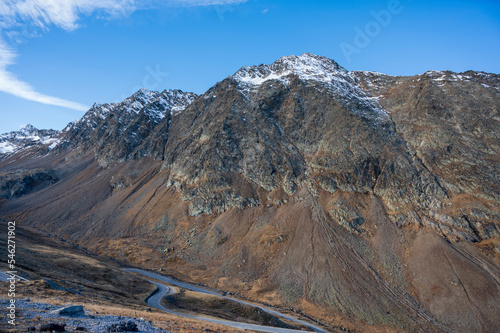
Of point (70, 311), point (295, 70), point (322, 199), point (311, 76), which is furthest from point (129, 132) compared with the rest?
point (70, 311)

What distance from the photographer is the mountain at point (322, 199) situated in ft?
199

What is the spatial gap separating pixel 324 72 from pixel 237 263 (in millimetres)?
116543

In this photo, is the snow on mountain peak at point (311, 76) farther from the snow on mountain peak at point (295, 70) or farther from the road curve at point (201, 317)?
the road curve at point (201, 317)

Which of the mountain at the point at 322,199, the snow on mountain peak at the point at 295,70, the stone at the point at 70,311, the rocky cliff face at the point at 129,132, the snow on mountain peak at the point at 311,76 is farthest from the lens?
the rocky cliff face at the point at 129,132

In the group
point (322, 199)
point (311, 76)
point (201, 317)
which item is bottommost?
point (201, 317)

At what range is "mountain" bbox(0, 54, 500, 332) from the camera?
6066 cm

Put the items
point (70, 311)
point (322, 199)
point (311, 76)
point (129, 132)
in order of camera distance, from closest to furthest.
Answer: point (70, 311) → point (322, 199) → point (311, 76) → point (129, 132)

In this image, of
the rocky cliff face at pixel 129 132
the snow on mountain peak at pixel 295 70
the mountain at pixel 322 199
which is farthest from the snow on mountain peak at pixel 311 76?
the rocky cliff face at pixel 129 132

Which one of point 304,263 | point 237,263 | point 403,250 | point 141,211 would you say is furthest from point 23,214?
point 403,250

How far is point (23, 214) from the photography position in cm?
11962

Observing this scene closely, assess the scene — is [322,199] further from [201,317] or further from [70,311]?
[70,311]

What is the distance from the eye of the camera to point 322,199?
90.0 meters

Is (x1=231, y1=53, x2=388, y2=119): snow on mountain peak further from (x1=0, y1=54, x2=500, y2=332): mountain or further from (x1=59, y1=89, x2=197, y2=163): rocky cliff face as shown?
(x1=59, y1=89, x2=197, y2=163): rocky cliff face

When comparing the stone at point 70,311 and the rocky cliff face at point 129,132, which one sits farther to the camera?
the rocky cliff face at point 129,132
